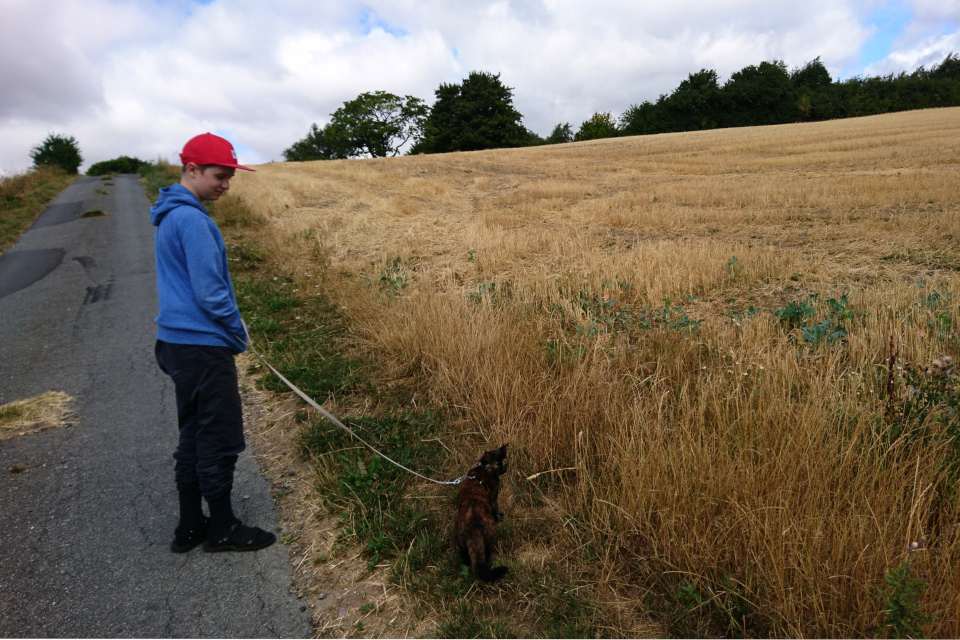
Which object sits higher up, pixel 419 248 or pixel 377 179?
pixel 377 179

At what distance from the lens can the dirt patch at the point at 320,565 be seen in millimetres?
2463

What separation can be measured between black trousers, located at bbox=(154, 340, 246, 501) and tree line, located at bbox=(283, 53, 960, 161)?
203 feet

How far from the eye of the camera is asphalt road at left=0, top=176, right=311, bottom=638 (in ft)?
8.13

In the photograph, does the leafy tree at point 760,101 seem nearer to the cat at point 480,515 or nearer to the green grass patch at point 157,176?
the green grass patch at point 157,176

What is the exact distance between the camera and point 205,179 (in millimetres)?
2871

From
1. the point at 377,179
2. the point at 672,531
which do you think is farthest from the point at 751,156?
the point at 672,531

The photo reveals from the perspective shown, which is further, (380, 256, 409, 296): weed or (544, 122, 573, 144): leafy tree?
(544, 122, 573, 144): leafy tree

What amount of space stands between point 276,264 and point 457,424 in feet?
22.7

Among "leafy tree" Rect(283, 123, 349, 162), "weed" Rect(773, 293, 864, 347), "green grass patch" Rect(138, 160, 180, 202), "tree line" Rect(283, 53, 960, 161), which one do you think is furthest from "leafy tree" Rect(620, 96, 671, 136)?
"weed" Rect(773, 293, 864, 347)

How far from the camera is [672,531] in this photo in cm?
253

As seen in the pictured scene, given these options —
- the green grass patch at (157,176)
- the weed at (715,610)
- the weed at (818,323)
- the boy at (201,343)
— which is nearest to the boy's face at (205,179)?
the boy at (201,343)

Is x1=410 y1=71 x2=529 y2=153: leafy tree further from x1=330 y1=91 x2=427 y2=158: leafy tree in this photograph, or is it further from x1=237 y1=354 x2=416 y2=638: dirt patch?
x1=237 y1=354 x2=416 y2=638: dirt patch

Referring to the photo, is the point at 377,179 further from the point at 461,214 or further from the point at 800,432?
the point at 800,432

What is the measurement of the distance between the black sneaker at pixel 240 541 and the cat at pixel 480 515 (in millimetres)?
1200
